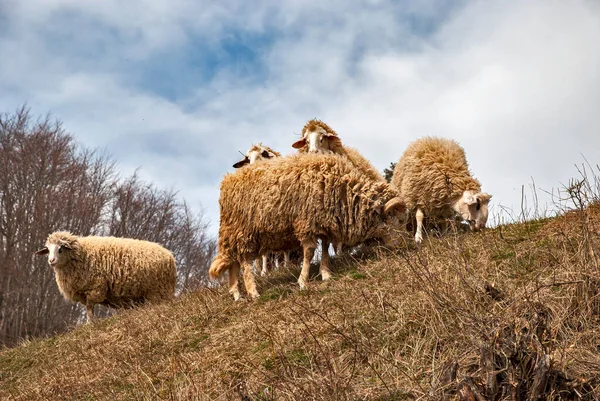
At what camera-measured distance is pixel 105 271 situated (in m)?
13.6

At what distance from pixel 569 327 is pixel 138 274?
35.7 ft

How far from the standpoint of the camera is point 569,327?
4777mm

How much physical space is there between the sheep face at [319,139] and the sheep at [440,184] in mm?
1571

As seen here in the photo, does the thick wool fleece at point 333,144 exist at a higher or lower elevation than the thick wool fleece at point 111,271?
higher

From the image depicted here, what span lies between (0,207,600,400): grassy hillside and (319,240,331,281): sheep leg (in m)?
0.24

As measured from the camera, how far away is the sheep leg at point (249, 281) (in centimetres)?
843

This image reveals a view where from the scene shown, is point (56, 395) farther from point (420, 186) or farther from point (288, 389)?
point (420, 186)

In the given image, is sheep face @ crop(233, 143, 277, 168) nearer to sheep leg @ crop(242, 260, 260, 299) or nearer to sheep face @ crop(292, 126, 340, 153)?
sheep face @ crop(292, 126, 340, 153)

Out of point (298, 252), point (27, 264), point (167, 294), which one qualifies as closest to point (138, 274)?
point (167, 294)

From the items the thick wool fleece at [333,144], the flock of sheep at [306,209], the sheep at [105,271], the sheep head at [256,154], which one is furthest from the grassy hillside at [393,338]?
the sheep at [105,271]

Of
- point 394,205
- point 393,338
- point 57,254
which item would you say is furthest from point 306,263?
point 57,254

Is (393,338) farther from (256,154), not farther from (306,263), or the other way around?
(256,154)

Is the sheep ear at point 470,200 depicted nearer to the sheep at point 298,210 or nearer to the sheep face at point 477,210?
the sheep face at point 477,210

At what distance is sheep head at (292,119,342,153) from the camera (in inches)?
431
